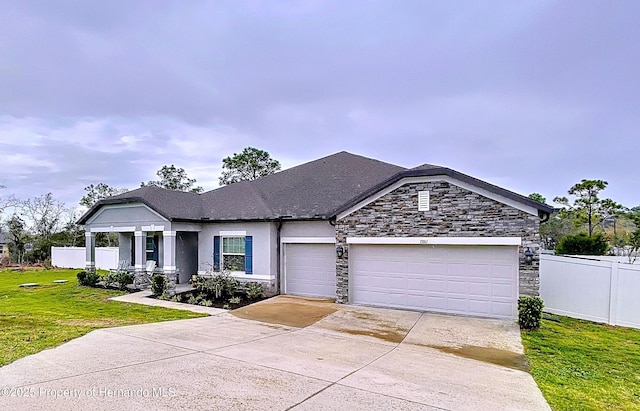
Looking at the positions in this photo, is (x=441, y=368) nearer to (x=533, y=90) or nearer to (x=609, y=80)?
(x=533, y=90)

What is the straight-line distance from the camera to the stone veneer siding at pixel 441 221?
1068 cm

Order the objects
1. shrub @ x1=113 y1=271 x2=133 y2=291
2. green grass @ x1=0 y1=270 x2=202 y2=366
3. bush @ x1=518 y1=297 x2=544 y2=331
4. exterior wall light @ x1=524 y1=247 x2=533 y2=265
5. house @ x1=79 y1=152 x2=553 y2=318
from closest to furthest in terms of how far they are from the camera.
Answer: green grass @ x1=0 y1=270 x2=202 y2=366
bush @ x1=518 y1=297 x2=544 y2=331
exterior wall light @ x1=524 y1=247 x2=533 y2=265
house @ x1=79 y1=152 x2=553 y2=318
shrub @ x1=113 y1=271 x2=133 y2=291

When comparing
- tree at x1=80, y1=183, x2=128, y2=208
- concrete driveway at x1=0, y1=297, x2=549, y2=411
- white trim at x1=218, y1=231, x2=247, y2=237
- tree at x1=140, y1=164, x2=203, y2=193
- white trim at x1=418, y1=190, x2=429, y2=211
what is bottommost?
concrete driveway at x1=0, y1=297, x2=549, y2=411

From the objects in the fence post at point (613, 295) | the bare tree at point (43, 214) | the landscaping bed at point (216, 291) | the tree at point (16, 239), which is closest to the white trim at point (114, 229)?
the landscaping bed at point (216, 291)

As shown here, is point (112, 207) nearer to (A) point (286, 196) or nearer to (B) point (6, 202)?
(A) point (286, 196)

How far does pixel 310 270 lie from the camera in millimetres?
14859

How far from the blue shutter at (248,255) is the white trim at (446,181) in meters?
4.04

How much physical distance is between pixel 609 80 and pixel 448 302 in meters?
10.4

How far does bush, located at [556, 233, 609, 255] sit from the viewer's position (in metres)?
19.3

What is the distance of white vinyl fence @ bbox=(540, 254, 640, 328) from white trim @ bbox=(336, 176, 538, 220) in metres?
2.67

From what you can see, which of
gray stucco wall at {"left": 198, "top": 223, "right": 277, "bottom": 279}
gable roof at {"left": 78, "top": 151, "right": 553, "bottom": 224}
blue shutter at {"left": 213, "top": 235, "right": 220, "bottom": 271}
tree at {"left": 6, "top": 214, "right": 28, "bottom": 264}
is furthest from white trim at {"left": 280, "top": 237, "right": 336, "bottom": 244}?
tree at {"left": 6, "top": 214, "right": 28, "bottom": 264}

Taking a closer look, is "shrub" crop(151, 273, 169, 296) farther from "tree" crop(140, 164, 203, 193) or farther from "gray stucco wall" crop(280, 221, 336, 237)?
"tree" crop(140, 164, 203, 193)

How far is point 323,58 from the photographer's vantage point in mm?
15438

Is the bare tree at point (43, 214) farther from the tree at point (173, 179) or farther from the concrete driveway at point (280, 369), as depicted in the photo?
the concrete driveway at point (280, 369)
